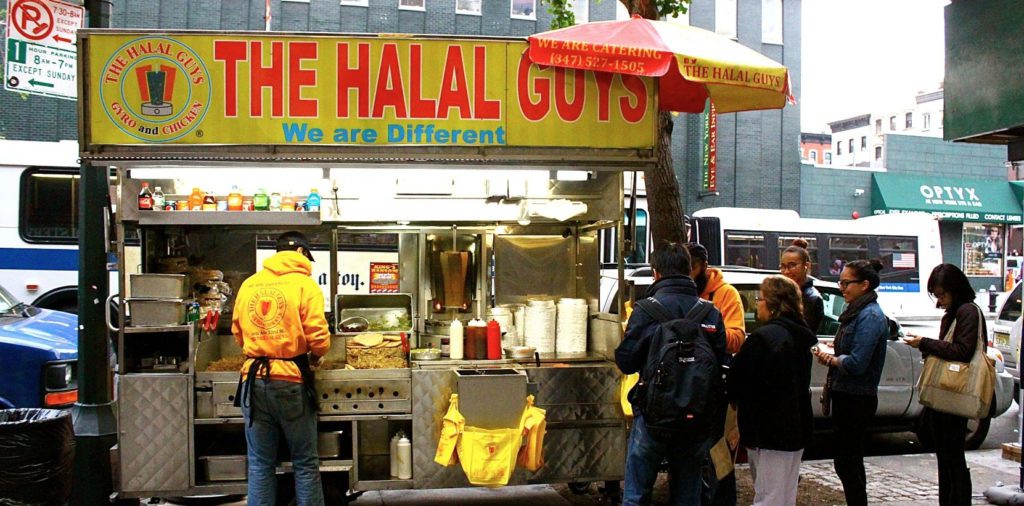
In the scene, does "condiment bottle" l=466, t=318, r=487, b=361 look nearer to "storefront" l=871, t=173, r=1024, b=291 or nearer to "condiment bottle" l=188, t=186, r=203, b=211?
"condiment bottle" l=188, t=186, r=203, b=211

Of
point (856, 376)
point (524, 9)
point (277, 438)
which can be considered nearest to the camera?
point (277, 438)

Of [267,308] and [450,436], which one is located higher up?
[267,308]

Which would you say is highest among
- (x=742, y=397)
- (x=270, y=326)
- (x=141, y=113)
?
(x=141, y=113)

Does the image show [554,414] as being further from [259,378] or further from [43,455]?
[43,455]

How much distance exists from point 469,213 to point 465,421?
219 centimetres

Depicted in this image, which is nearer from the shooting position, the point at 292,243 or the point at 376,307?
the point at 292,243

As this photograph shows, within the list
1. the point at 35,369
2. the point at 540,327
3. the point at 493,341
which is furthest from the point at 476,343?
the point at 35,369

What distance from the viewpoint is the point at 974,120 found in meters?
6.49

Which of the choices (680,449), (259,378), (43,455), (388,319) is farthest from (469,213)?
(43,455)

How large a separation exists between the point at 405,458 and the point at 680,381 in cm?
215

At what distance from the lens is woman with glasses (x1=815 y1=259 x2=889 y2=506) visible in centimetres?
560

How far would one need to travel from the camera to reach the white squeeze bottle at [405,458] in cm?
577

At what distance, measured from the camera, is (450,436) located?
5555 mm

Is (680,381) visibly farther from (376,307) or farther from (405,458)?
(376,307)
